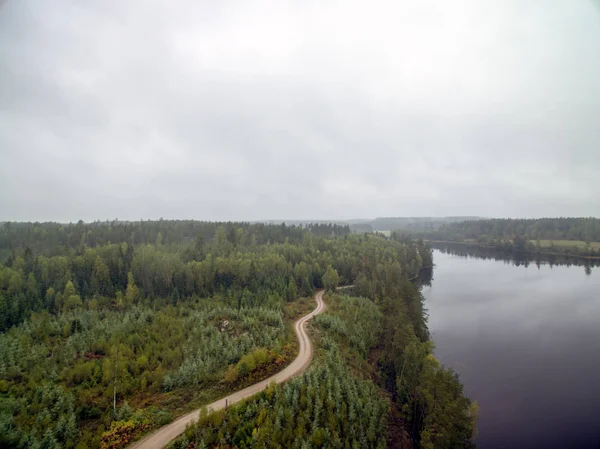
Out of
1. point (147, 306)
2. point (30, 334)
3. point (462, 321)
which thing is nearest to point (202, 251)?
point (147, 306)

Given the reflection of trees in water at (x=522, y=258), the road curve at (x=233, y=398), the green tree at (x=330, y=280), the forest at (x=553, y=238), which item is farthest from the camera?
the forest at (x=553, y=238)

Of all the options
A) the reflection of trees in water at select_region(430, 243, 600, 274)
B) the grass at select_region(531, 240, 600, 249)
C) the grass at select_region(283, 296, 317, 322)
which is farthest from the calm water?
the grass at select_region(531, 240, 600, 249)

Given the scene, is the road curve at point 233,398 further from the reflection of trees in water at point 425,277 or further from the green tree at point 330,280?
the reflection of trees in water at point 425,277

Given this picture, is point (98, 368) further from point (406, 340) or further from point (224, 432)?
A: point (406, 340)

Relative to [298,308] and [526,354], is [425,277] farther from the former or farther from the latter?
[298,308]

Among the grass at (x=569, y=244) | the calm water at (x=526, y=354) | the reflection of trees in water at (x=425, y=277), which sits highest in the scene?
the grass at (x=569, y=244)

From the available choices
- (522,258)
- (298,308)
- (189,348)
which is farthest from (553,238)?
(189,348)

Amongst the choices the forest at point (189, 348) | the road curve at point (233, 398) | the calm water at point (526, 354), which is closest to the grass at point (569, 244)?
the calm water at point (526, 354)
